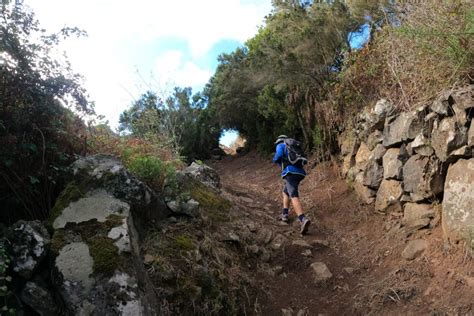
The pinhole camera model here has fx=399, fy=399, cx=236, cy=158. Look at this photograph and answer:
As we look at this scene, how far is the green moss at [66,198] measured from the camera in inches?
150

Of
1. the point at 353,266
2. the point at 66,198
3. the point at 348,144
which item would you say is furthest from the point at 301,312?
the point at 348,144

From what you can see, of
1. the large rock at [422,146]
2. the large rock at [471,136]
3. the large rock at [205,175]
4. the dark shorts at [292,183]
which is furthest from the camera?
the large rock at [205,175]

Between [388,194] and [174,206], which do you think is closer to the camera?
[174,206]

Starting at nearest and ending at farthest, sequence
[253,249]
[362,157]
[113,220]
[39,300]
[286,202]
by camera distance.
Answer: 1. [39,300]
2. [113,220]
3. [253,249]
4. [286,202]
5. [362,157]

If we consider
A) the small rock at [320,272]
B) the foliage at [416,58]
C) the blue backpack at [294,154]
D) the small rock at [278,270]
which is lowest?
the small rock at [320,272]

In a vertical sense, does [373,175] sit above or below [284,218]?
above

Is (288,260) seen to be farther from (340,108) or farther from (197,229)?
(340,108)

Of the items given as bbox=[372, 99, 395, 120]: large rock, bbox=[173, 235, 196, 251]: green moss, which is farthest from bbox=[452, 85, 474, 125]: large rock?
bbox=[173, 235, 196, 251]: green moss

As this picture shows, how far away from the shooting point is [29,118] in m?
3.93

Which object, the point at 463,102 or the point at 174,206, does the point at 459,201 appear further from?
the point at 174,206

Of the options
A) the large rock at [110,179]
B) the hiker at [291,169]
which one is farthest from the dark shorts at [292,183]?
the large rock at [110,179]

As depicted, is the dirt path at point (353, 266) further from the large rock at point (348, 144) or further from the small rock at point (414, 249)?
the large rock at point (348, 144)

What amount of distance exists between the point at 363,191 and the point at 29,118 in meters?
5.02

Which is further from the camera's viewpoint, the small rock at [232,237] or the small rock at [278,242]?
the small rock at [278,242]
